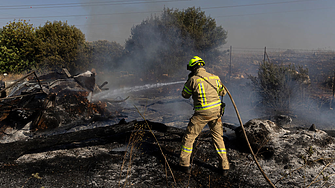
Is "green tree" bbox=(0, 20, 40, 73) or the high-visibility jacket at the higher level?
"green tree" bbox=(0, 20, 40, 73)

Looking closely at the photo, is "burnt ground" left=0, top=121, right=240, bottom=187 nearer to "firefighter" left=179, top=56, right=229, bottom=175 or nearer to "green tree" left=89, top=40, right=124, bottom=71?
"firefighter" left=179, top=56, right=229, bottom=175

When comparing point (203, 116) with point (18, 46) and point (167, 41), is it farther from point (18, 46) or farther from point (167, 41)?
point (18, 46)

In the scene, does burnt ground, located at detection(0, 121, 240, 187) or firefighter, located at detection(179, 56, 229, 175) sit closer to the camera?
burnt ground, located at detection(0, 121, 240, 187)

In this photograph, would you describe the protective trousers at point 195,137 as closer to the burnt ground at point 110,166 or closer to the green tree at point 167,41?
the burnt ground at point 110,166

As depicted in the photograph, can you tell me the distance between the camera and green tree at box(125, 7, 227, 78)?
1290 centimetres

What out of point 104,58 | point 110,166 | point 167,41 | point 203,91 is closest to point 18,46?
point 104,58

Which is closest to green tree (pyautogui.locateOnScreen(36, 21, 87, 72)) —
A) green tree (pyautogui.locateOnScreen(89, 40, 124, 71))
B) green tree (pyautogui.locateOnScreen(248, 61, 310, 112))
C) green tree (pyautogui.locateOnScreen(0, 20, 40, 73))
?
green tree (pyautogui.locateOnScreen(0, 20, 40, 73))

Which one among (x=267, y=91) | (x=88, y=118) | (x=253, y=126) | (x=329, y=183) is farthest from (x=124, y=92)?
(x=329, y=183)

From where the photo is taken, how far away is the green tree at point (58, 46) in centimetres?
1102

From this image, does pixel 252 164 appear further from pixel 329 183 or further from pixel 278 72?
pixel 278 72

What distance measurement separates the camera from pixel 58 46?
1108 cm

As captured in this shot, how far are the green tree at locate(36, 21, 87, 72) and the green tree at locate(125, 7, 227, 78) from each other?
3661 mm

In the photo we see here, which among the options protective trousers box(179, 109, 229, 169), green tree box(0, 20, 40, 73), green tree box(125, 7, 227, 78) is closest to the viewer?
protective trousers box(179, 109, 229, 169)

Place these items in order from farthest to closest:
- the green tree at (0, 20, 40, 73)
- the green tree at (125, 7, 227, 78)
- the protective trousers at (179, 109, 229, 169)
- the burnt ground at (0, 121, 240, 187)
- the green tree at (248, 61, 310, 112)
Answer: the green tree at (125, 7, 227, 78) < the green tree at (0, 20, 40, 73) < the green tree at (248, 61, 310, 112) < the protective trousers at (179, 109, 229, 169) < the burnt ground at (0, 121, 240, 187)
